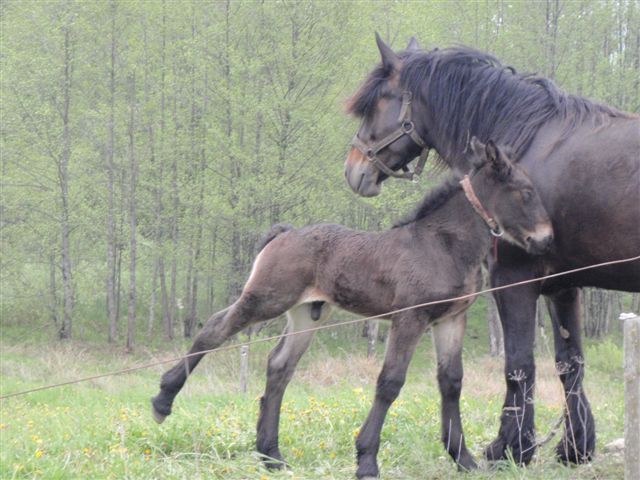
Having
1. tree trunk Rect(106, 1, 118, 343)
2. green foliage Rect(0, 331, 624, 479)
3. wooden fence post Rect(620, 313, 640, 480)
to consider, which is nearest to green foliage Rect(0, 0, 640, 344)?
tree trunk Rect(106, 1, 118, 343)

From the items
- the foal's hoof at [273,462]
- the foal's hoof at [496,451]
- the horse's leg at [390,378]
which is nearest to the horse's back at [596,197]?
the horse's leg at [390,378]

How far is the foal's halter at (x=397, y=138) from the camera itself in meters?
5.55

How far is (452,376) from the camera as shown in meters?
5.10

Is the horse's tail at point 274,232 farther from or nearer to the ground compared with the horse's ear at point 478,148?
nearer to the ground

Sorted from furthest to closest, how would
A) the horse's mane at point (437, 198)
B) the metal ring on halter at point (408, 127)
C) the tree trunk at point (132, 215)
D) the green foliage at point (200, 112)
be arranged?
the tree trunk at point (132, 215) → the green foliage at point (200, 112) → the metal ring on halter at point (408, 127) → the horse's mane at point (437, 198)

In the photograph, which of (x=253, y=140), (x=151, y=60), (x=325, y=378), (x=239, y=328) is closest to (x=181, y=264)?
(x=253, y=140)

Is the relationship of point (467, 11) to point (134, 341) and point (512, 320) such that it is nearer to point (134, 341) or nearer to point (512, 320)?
point (134, 341)

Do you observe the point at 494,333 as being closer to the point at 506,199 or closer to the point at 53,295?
the point at 53,295

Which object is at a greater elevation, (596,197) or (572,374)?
(596,197)

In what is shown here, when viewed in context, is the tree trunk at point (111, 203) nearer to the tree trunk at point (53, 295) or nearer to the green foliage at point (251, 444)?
the tree trunk at point (53, 295)

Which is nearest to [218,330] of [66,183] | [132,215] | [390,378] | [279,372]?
[279,372]

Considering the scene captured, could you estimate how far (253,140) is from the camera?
79.4ft

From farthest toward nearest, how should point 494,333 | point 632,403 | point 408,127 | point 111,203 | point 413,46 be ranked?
point 111,203, point 494,333, point 413,46, point 408,127, point 632,403

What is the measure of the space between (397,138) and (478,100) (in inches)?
24.8
